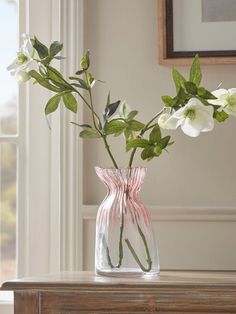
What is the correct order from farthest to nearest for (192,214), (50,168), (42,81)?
(50,168)
(192,214)
(42,81)

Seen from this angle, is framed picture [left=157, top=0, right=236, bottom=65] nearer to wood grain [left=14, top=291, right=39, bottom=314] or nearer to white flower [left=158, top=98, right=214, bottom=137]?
white flower [left=158, top=98, right=214, bottom=137]

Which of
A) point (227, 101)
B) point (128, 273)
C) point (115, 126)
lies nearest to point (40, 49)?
point (115, 126)

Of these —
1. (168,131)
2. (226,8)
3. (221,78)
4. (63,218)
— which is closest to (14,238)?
(63,218)

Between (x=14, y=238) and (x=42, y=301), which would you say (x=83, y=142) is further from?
(x=42, y=301)

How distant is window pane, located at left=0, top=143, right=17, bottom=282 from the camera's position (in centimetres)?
232

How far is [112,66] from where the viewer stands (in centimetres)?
226

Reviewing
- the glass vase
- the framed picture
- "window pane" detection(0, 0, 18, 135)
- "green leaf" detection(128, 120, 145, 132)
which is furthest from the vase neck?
"window pane" detection(0, 0, 18, 135)

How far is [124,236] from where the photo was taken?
1.86 metres

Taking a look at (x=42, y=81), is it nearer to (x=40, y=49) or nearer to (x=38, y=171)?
(x=40, y=49)

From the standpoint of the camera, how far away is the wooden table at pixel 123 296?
1657 millimetres

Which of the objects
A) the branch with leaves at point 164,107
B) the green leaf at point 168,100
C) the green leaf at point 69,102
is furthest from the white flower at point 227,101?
the green leaf at point 69,102

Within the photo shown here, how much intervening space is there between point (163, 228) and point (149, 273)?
0.35 meters

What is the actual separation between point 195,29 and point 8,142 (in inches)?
27.4

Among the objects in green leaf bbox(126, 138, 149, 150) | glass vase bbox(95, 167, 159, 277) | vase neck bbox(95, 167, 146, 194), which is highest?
green leaf bbox(126, 138, 149, 150)
